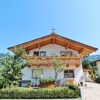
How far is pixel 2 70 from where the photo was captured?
52.8ft

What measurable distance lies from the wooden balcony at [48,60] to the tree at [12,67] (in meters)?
5.86

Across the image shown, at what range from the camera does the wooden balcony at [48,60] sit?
74.8 feet

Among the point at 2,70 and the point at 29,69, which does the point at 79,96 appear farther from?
the point at 29,69

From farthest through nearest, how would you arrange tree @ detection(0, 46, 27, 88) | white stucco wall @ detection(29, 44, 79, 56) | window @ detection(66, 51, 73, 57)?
window @ detection(66, 51, 73, 57) → white stucco wall @ detection(29, 44, 79, 56) → tree @ detection(0, 46, 27, 88)

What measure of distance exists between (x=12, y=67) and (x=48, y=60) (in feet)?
24.8

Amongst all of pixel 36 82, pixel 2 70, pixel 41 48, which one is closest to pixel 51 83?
pixel 36 82

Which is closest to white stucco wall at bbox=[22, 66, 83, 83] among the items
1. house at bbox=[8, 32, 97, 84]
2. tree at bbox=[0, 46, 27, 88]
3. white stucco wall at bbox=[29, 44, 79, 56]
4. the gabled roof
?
house at bbox=[8, 32, 97, 84]

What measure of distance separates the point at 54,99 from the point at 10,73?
5.03 meters

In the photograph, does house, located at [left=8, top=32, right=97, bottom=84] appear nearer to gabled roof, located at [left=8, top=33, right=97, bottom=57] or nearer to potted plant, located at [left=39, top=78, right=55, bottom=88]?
gabled roof, located at [left=8, top=33, right=97, bottom=57]

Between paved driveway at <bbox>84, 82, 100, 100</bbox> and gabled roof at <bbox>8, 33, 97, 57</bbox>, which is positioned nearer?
paved driveway at <bbox>84, 82, 100, 100</bbox>

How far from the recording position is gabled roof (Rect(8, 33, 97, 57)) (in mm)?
23750

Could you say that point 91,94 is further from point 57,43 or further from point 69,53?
point 57,43

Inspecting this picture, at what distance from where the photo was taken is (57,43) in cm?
2569

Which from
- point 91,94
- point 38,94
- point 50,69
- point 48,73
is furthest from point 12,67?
point 50,69
